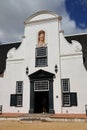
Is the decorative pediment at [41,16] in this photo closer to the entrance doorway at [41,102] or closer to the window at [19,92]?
the window at [19,92]

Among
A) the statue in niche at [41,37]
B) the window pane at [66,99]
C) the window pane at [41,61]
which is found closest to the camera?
the window pane at [66,99]

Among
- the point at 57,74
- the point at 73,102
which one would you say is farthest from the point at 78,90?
the point at 57,74

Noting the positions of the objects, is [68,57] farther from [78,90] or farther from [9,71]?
[9,71]

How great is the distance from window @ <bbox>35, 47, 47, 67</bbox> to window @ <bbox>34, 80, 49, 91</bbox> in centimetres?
165

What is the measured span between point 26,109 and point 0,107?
8.58 ft

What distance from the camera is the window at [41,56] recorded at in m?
17.9

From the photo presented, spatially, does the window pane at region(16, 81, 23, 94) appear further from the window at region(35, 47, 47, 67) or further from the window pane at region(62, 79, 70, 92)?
the window pane at region(62, 79, 70, 92)

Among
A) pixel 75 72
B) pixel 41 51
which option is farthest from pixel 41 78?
pixel 75 72

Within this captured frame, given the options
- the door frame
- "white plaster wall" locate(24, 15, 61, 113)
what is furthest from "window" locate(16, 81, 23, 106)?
"white plaster wall" locate(24, 15, 61, 113)

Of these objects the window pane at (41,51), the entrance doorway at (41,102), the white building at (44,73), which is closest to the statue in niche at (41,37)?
the white building at (44,73)

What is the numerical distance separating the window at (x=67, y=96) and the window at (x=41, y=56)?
8.80 ft

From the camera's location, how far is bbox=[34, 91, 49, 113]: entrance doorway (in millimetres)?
17361

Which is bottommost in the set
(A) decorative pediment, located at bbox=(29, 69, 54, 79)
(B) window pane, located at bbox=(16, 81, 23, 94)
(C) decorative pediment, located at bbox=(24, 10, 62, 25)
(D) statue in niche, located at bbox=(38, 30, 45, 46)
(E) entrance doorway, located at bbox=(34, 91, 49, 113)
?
(E) entrance doorway, located at bbox=(34, 91, 49, 113)

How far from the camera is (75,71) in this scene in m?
16.7
